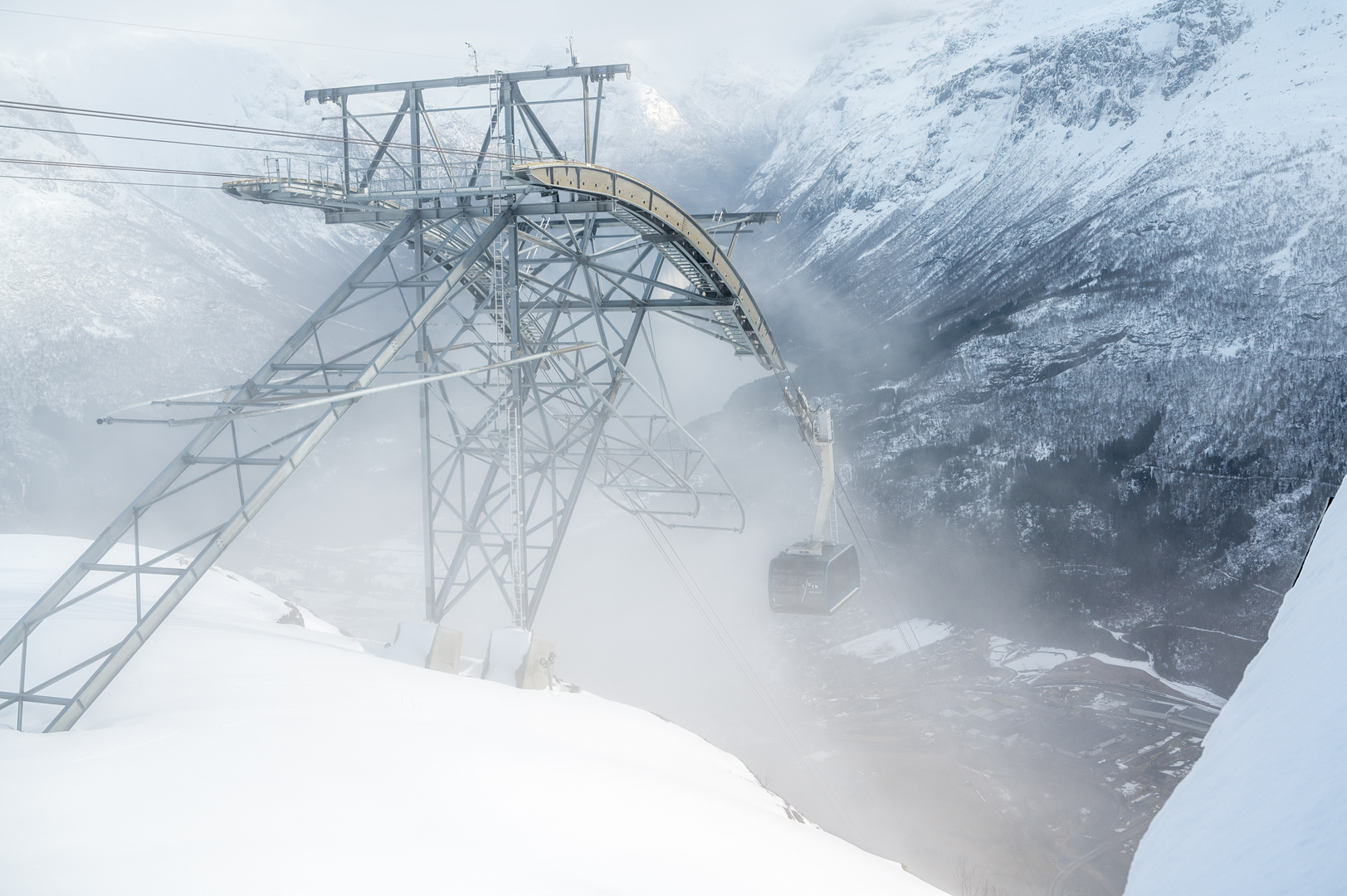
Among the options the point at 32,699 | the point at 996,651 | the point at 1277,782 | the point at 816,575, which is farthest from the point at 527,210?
the point at 996,651

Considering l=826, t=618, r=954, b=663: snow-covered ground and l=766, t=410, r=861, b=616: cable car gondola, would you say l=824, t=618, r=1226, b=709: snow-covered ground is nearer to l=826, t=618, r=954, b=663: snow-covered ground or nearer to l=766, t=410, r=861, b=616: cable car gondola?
l=826, t=618, r=954, b=663: snow-covered ground

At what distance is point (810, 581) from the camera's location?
18672 millimetres

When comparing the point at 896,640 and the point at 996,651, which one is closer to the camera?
the point at 996,651

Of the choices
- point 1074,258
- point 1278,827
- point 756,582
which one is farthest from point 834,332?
point 1278,827

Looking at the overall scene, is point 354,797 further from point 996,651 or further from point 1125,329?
point 1125,329

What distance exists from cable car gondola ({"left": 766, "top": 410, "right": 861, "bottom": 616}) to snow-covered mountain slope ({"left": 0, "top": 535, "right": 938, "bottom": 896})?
8.40 meters

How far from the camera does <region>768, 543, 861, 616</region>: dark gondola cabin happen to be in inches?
731

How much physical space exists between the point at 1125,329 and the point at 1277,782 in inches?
2324

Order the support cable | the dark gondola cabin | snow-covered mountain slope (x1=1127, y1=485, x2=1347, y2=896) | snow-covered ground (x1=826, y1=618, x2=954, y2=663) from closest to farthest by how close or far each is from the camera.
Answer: snow-covered mountain slope (x1=1127, y1=485, x2=1347, y2=896) < the dark gondola cabin < the support cable < snow-covered ground (x1=826, y1=618, x2=954, y2=663)

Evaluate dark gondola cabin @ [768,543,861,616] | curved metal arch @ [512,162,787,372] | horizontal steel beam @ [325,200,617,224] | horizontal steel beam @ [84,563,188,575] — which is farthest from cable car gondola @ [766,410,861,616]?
horizontal steel beam @ [84,563,188,575]

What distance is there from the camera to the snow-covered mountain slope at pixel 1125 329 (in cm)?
4291

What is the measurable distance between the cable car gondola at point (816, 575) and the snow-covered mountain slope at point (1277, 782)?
48.2 ft

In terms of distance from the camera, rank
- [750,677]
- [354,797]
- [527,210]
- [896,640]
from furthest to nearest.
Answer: [896,640] → [750,677] → [527,210] → [354,797]

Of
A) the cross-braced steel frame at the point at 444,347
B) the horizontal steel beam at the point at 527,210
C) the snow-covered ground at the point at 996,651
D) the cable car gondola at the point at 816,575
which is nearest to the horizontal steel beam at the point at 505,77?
the cross-braced steel frame at the point at 444,347
